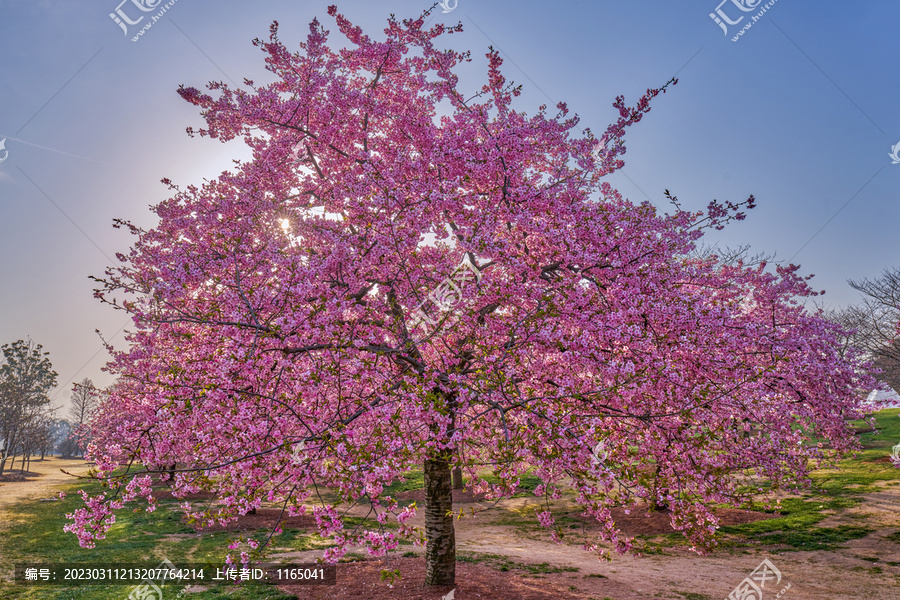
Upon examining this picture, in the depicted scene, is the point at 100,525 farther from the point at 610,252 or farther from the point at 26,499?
the point at 26,499

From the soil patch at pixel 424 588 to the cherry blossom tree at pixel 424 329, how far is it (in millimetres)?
895

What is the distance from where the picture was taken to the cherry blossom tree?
6.79 metres

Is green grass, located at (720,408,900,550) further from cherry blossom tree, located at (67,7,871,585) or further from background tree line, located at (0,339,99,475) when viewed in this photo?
background tree line, located at (0,339,99,475)

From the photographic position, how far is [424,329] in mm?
8938

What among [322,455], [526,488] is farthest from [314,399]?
[526,488]

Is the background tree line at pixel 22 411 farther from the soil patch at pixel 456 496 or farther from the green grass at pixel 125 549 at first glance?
the soil patch at pixel 456 496

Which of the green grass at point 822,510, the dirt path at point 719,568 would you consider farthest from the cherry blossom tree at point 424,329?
the green grass at point 822,510

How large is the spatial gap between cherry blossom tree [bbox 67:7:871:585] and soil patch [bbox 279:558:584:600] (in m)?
0.89

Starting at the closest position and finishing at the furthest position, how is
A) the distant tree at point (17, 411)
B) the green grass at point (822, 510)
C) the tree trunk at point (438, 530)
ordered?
the tree trunk at point (438, 530) → the green grass at point (822, 510) → the distant tree at point (17, 411)

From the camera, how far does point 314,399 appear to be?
28.6 feet

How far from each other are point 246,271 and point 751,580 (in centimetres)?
1469

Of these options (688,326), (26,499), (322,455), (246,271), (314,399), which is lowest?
(26,499)

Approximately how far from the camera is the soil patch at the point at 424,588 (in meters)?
10.2

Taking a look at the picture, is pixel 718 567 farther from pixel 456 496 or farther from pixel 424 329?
pixel 456 496
